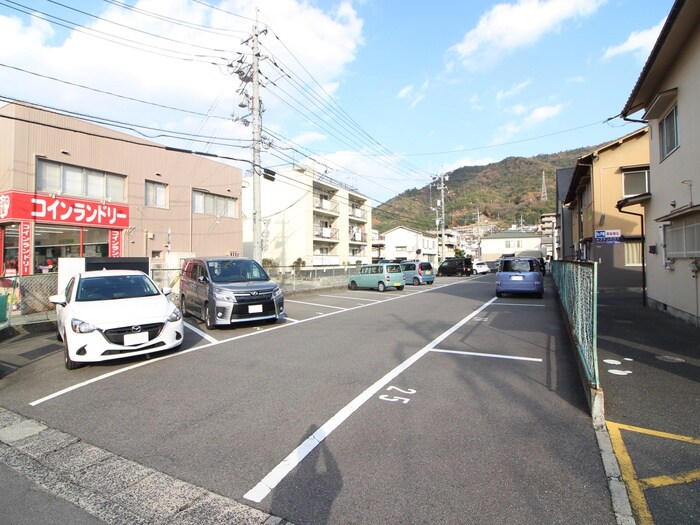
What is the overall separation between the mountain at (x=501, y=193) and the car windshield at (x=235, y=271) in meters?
82.9

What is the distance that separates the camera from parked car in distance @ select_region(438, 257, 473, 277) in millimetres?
39781

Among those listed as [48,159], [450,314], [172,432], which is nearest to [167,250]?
[48,159]

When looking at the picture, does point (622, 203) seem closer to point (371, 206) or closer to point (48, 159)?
point (48, 159)

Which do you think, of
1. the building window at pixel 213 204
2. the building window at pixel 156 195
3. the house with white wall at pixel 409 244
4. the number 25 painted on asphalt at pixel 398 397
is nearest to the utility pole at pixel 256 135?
the building window at pixel 156 195

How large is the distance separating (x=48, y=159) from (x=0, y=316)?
10.00 m

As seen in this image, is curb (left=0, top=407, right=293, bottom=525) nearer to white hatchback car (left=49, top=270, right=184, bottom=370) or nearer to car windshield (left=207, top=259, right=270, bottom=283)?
white hatchback car (left=49, top=270, right=184, bottom=370)

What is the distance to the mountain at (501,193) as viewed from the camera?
3748 inches

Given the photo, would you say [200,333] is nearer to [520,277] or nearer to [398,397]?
[398,397]

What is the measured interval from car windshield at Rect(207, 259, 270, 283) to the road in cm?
264

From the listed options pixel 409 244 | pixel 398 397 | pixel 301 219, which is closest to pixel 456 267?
pixel 301 219

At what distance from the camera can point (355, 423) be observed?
4035mm

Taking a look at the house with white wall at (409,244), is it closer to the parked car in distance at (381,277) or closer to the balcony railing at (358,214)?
the balcony railing at (358,214)

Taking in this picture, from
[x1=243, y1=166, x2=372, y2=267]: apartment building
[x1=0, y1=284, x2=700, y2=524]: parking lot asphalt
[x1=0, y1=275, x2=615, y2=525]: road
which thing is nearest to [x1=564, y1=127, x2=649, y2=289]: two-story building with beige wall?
[x1=0, y1=284, x2=700, y2=524]: parking lot asphalt

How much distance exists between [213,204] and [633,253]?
70.8 feet
